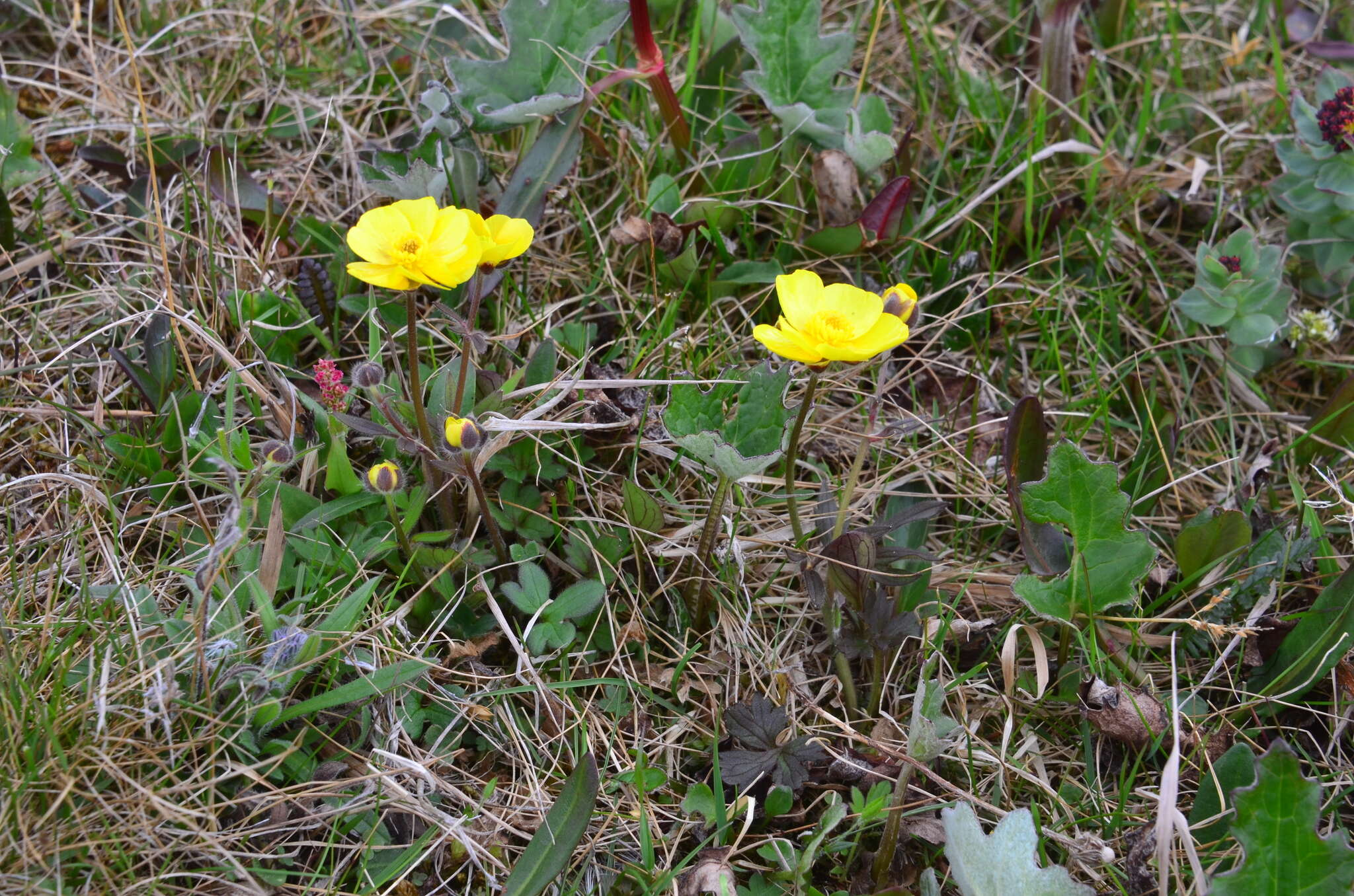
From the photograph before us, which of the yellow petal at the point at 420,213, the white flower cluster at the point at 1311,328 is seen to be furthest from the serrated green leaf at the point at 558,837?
the white flower cluster at the point at 1311,328

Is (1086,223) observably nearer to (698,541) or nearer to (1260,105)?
(1260,105)

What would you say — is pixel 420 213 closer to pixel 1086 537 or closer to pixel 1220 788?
pixel 1086 537

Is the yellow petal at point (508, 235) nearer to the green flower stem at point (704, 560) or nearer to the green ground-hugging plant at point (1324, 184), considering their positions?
the green flower stem at point (704, 560)

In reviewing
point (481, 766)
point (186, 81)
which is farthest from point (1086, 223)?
point (186, 81)

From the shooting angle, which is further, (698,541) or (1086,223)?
(1086,223)

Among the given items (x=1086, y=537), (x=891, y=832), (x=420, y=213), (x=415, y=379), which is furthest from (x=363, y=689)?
(x=1086, y=537)
